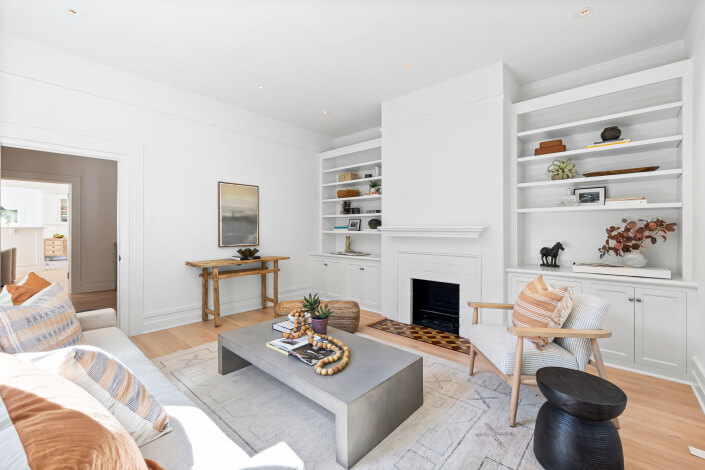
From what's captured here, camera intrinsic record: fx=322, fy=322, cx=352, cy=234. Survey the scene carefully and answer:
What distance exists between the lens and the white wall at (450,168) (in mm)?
3365

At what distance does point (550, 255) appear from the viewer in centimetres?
335

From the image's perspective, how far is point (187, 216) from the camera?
13.4 feet

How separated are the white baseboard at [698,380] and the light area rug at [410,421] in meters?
1.08

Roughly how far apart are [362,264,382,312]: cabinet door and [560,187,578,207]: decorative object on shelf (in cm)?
236

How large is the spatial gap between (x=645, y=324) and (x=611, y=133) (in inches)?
67.2

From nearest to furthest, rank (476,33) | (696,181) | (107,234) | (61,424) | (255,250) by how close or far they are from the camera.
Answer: (61,424)
(696,181)
(476,33)
(255,250)
(107,234)

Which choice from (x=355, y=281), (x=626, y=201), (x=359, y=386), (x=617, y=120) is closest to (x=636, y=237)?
(x=626, y=201)

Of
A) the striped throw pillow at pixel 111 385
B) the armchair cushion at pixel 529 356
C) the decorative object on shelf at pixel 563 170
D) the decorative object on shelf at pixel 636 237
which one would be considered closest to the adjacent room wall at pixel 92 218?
the striped throw pillow at pixel 111 385

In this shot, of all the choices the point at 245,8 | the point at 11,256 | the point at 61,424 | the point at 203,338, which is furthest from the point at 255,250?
the point at 11,256

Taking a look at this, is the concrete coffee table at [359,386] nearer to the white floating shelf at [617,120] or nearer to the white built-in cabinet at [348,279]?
the white built-in cabinet at [348,279]

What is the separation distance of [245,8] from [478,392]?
3.40 metres

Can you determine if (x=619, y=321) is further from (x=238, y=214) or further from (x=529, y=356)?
(x=238, y=214)

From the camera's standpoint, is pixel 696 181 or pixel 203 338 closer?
pixel 696 181

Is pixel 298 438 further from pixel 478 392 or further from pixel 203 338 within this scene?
pixel 203 338
